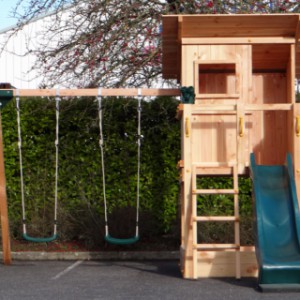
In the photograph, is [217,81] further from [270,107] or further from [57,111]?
[57,111]

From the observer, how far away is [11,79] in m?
18.6

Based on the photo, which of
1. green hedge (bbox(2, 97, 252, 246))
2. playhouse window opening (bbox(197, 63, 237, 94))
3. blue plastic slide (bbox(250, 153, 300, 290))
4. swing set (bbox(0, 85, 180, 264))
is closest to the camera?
blue plastic slide (bbox(250, 153, 300, 290))

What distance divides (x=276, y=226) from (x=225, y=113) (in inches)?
65.3

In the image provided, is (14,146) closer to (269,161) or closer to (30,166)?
(30,166)

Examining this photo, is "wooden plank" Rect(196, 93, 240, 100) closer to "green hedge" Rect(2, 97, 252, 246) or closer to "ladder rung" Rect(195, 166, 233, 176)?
"ladder rung" Rect(195, 166, 233, 176)

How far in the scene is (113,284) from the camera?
761 cm

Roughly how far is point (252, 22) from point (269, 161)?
1956mm

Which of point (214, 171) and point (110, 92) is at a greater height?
point (110, 92)

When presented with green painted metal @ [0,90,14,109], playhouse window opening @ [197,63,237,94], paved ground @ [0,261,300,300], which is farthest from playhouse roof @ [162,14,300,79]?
paved ground @ [0,261,300,300]

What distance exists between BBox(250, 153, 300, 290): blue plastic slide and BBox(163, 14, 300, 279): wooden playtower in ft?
0.79

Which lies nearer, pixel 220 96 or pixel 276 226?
pixel 276 226

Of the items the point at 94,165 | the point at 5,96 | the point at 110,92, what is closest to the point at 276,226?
the point at 110,92

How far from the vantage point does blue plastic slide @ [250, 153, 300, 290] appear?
6977 mm

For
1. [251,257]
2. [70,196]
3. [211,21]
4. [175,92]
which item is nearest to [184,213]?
[251,257]
